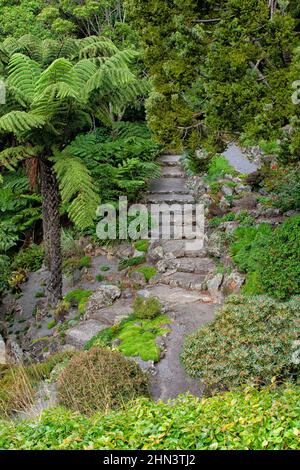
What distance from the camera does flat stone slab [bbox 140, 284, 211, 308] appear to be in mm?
8880

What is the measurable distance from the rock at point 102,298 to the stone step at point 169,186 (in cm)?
396

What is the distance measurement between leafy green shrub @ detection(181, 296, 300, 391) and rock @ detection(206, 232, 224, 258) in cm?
328

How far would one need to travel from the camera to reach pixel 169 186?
13789 mm

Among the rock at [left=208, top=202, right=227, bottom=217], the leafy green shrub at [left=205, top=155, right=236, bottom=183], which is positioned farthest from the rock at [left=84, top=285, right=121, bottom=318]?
the leafy green shrub at [left=205, top=155, right=236, bottom=183]

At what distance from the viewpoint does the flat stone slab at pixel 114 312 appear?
8.82 m

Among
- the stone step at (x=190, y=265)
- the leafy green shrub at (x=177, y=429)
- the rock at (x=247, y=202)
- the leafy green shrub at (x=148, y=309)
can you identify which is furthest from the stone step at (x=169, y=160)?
the leafy green shrub at (x=177, y=429)

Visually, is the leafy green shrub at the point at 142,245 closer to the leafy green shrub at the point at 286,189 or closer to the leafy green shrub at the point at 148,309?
the leafy green shrub at the point at 286,189

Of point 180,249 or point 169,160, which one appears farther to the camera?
point 169,160

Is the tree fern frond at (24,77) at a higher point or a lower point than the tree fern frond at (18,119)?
higher

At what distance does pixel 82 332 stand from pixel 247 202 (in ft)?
Answer: 15.5

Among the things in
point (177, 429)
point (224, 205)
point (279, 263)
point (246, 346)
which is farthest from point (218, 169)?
point (177, 429)

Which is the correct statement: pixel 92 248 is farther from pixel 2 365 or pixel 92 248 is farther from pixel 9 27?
pixel 9 27

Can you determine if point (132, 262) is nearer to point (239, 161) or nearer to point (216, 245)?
point (216, 245)

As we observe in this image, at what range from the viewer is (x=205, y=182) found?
43.0 ft
